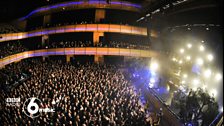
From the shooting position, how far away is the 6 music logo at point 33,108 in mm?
9538

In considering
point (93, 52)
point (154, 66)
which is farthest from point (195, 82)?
point (93, 52)

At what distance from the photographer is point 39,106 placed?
997cm

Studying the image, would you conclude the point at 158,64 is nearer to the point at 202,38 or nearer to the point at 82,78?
the point at 202,38

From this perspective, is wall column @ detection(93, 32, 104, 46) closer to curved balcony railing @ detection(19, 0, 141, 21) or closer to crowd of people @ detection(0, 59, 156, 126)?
curved balcony railing @ detection(19, 0, 141, 21)

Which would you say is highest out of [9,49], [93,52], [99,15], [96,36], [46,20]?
[99,15]

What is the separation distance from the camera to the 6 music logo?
9.54m

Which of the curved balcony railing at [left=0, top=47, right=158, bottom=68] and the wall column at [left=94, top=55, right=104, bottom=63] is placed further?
the wall column at [left=94, top=55, right=104, bottom=63]

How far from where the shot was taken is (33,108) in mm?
9945

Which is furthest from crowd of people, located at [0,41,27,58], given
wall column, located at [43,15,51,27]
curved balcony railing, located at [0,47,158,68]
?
wall column, located at [43,15,51,27]

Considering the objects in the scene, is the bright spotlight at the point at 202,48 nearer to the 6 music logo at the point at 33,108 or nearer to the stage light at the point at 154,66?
the stage light at the point at 154,66

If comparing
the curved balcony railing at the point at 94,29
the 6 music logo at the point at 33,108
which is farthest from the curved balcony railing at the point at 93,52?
the 6 music logo at the point at 33,108

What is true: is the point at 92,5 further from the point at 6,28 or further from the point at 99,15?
the point at 6,28

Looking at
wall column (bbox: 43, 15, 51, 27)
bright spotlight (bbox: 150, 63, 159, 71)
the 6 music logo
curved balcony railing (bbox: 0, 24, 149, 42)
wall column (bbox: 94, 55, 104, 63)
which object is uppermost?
wall column (bbox: 43, 15, 51, 27)

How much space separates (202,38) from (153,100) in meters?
7.40
